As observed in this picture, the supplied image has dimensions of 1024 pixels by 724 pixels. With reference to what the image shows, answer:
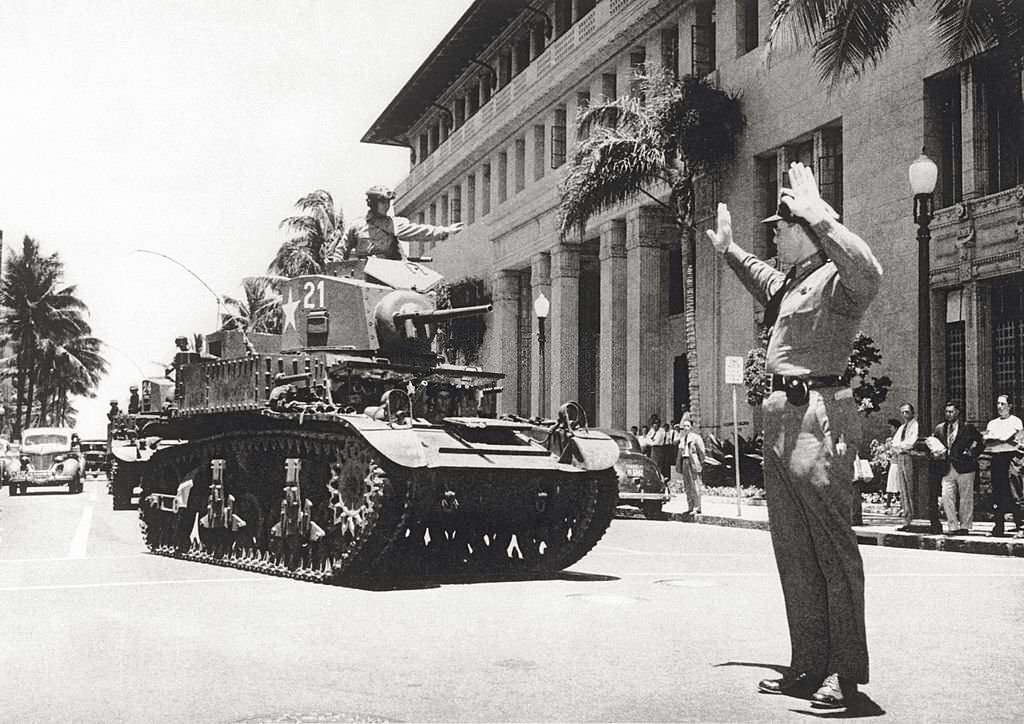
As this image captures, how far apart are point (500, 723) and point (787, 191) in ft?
8.77

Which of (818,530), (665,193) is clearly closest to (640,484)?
(665,193)

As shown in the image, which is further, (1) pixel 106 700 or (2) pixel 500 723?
(1) pixel 106 700

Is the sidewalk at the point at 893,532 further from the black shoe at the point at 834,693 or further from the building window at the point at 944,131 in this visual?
the black shoe at the point at 834,693

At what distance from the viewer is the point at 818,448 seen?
18.4 ft

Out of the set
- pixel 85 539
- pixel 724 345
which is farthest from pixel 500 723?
pixel 724 345

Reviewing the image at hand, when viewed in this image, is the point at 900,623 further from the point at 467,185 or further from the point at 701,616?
the point at 467,185

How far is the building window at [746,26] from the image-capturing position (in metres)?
29.8

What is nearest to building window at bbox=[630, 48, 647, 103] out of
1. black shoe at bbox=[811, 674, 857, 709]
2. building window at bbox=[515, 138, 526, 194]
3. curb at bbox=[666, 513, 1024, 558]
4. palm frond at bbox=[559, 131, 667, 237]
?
palm frond at bbox=[559, 131, 667, 237]

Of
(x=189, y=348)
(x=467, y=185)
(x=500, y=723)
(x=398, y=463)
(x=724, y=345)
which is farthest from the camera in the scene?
(x=467, y=185)

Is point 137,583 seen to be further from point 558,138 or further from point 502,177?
point 502,177

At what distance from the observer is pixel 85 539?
1678 centimetres

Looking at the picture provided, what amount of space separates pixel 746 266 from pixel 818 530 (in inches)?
53.8

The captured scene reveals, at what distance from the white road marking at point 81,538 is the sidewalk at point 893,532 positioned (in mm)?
7786

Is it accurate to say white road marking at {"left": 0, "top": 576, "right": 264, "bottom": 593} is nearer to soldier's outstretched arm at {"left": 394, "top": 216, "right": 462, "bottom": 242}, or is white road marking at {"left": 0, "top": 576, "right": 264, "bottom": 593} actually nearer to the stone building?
soldier's outstretched arm at {"left": 394, "top": 216, "right": 462, "bottom": 242}
